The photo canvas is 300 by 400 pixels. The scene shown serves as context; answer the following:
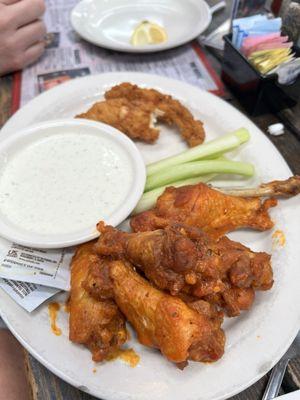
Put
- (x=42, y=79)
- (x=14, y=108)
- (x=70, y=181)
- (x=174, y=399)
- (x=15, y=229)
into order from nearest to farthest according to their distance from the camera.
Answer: (x=174, y=399)
(x=15, y=229)
(x=70, y=181)
(x=14, y=108)
(x=42, y=79)

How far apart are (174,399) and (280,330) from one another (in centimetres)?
44

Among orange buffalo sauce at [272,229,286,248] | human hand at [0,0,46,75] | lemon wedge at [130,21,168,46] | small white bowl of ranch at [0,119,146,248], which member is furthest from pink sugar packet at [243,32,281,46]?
human hand at [0,0,46,75]

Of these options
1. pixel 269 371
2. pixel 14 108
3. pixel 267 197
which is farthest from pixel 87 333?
pixel 14 108

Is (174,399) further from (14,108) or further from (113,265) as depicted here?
(14,108)

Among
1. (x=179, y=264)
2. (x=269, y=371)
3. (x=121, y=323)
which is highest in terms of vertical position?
(x=179, y=264)

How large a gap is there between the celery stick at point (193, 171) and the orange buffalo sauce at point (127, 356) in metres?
0.77

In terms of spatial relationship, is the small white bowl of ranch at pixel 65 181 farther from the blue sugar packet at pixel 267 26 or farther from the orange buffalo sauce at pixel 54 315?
the blue sugar packet at pixel 267 26

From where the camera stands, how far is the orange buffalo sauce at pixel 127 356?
124cm

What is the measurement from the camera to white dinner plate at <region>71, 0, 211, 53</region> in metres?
2.53

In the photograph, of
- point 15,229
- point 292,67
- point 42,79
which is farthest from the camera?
point 42,79

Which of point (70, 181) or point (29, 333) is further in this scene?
point (70, 181)

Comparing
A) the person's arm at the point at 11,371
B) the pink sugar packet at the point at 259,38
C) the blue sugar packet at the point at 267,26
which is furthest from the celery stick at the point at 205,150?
the person's arm at the point at 11,371

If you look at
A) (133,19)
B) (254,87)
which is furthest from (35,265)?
(133,19)

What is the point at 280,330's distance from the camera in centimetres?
127
